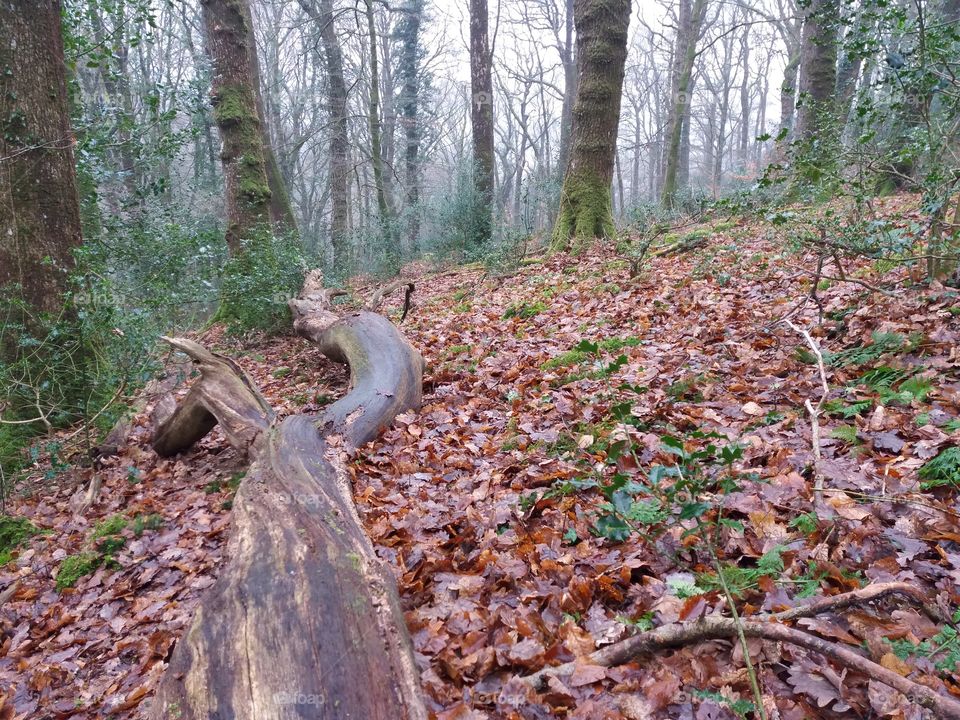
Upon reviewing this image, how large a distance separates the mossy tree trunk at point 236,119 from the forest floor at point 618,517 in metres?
4.32

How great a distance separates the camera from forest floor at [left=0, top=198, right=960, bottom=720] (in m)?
1.84

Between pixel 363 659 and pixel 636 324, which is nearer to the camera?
pixel 363 659

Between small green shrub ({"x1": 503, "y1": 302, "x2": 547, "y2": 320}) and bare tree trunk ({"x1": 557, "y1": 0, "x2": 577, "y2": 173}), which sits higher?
bare tree trunk ({"x1": 557, "y1": 0, "x2": 577, "y2": 173})

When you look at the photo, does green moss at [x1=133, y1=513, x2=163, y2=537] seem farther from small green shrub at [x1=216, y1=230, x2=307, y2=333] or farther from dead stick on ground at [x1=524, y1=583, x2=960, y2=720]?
small green shrub at [x1=216, y1=230, x2=307, y2=333]

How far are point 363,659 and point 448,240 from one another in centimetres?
1191

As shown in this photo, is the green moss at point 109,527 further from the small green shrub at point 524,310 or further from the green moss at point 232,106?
the green moss at point 232,106

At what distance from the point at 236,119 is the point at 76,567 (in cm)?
722

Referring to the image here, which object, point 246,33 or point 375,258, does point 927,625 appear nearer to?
point 246,33

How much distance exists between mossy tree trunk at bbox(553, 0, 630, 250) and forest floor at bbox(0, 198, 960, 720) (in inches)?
156

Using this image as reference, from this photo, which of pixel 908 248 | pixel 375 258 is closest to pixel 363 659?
pixel 908 248

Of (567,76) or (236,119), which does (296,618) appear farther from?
(567,76)

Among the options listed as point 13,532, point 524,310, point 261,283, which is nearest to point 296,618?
point 13,532

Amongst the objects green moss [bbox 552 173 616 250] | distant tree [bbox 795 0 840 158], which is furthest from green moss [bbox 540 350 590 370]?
green moss [bbox 552 173 616 250]

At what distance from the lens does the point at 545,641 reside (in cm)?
209
